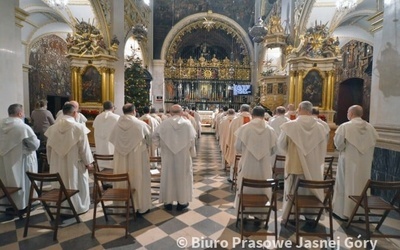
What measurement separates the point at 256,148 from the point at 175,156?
140cm

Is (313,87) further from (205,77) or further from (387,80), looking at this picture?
(205,77)

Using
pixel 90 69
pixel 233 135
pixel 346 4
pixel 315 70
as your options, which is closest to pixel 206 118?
pixel 90 69

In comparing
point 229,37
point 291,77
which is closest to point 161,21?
point 229,37

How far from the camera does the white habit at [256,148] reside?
145 inches

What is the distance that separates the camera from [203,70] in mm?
20703

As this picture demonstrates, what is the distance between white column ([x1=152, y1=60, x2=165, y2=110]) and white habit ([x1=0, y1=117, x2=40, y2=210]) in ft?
50.1

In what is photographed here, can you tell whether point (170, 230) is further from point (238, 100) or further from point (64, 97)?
point (238, 100)

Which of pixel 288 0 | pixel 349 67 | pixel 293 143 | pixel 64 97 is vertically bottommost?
pixel 293 143

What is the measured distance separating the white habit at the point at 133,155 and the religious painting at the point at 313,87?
23.7ft

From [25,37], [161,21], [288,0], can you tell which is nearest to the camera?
[288,0]

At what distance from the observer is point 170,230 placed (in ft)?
11.7

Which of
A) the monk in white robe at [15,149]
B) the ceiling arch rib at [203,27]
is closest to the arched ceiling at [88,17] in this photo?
the ceiling arch rib at [203,27]

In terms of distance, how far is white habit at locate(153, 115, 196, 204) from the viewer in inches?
162

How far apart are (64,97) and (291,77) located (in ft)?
46.5
